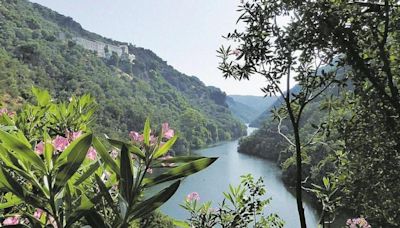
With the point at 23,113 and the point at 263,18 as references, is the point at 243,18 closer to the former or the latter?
the point at 263,18

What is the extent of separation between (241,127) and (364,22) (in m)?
82.0

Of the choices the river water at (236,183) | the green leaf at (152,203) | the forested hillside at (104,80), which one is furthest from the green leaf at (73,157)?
the forested hillside at (104,80)

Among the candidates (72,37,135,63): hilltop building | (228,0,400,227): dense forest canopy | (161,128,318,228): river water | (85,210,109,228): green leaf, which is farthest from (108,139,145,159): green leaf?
(72,37,135,63): hilltop building

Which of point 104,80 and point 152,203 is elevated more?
point 104,80

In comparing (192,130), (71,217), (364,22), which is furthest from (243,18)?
(192,130)

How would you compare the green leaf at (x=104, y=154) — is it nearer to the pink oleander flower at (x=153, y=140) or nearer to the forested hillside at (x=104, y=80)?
the pink oleander flower at (x=153, y=140)

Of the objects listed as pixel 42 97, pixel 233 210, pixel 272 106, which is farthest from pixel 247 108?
pixel 42 97

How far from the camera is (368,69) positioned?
7.76ft

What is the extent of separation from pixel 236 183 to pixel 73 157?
29064 mm

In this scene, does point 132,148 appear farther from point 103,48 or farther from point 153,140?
point 103,48

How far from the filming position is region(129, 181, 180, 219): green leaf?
2.18 ft

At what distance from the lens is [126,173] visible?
0.65m

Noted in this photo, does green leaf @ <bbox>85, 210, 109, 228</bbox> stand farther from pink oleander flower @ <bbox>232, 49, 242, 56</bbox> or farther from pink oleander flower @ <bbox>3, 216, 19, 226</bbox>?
pink oleander flower @ <bbox>232, 49, 242, 56</bbox>

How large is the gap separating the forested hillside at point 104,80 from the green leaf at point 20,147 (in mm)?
29663
